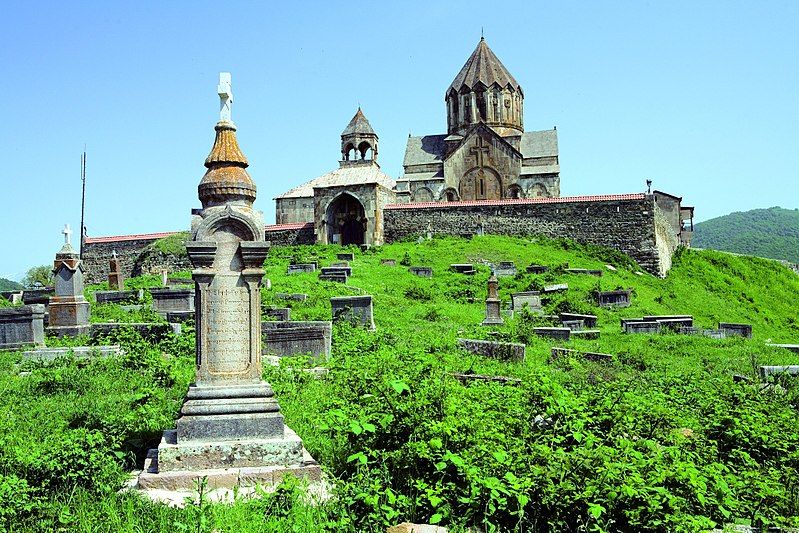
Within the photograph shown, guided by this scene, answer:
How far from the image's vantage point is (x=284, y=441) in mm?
5656

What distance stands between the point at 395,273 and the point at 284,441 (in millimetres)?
18604

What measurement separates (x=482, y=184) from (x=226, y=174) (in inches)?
1313

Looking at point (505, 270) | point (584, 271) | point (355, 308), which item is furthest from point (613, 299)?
point (355, 308)

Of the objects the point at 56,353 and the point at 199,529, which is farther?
the point at 56,353

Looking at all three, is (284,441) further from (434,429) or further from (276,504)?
(434,429)

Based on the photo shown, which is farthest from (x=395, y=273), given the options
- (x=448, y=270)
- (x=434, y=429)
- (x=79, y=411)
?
(x=434, y=429)

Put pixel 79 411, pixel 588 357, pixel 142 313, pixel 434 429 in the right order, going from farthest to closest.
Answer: pixel 142 313
pixel 588 357
pixel 79 411
pixel 434 429

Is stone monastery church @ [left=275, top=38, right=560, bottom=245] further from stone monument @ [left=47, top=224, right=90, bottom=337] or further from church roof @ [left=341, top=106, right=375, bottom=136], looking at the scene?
stone monument @ [left=47, top=224, right=90, bottom=337]

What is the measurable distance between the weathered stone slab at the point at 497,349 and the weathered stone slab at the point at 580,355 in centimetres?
65

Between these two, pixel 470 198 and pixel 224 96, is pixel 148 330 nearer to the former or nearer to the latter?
pixel 224 96

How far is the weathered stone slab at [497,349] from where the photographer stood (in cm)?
1158

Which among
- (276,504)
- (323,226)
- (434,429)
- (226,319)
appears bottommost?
(276,504)

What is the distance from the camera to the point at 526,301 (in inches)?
774

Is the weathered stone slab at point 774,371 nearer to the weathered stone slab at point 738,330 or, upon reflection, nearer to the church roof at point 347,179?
the weathered stone slab at point 738,330
